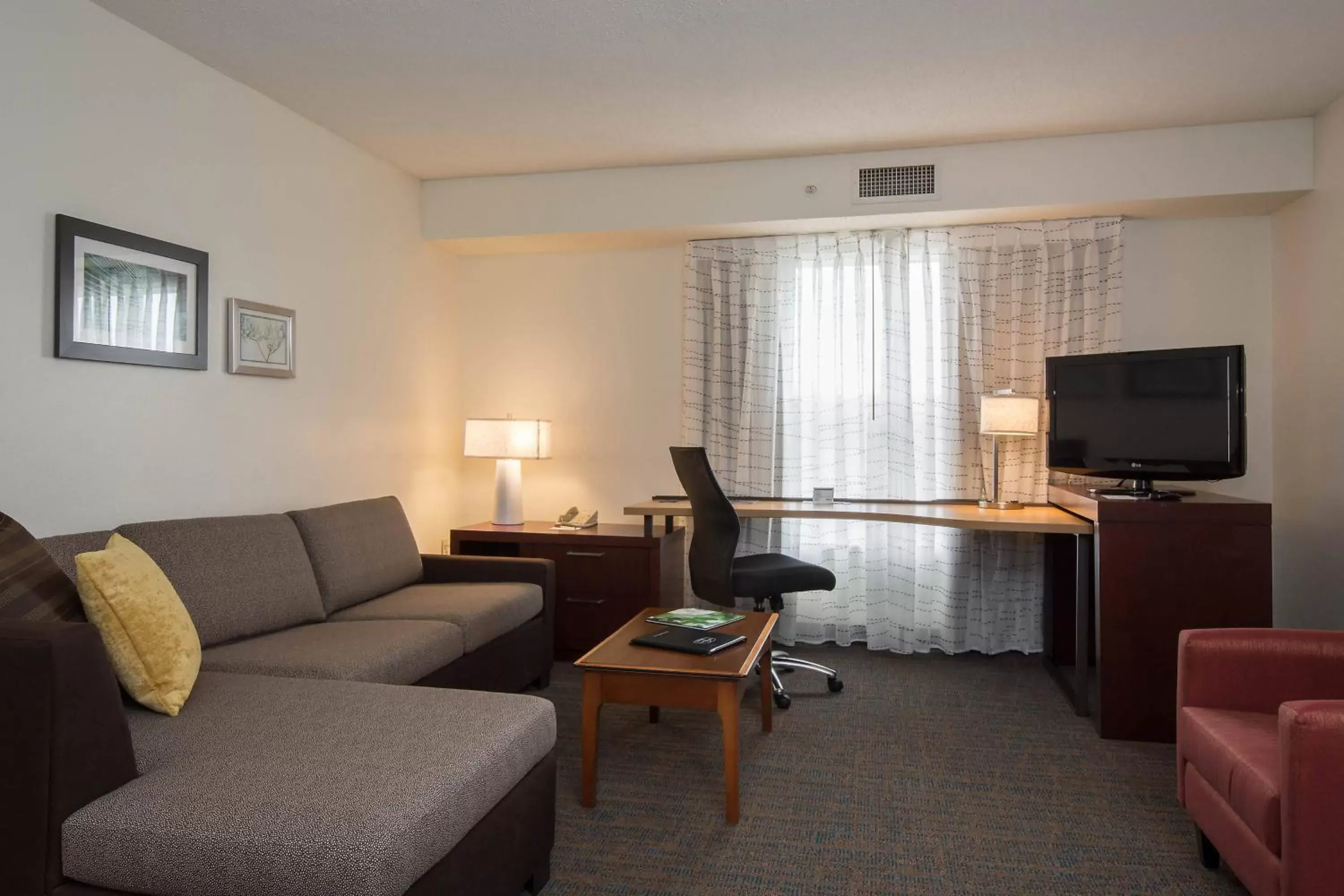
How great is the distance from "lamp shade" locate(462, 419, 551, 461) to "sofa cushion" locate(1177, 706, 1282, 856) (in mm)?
3229

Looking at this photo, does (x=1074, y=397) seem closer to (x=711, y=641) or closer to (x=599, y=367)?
(x=711, y=641)

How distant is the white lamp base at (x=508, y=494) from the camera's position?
4.75m

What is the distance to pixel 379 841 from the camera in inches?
60.0

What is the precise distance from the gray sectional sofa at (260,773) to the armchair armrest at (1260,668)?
1.78 metres

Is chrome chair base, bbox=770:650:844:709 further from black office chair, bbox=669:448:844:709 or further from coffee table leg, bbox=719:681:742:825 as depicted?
coffee table leg, bbox=719:681:742:825

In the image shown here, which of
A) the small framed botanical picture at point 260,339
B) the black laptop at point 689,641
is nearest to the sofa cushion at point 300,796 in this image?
the black laptop at point 689,641

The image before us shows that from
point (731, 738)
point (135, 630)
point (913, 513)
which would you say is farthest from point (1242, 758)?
point (135, 630)

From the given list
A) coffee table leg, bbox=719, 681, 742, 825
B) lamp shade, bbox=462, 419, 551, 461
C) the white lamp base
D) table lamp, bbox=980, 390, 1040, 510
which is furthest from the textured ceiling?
coffee table leg, bbox=719, 681, 742, 825

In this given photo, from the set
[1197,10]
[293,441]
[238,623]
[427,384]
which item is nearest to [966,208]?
[1197,10]

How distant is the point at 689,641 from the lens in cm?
288

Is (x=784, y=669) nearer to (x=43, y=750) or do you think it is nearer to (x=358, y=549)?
(x=358, y=549)

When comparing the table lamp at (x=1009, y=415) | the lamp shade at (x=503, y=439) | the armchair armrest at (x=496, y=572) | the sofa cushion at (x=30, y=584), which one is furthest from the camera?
the lamp shade at (x=503, y=439)

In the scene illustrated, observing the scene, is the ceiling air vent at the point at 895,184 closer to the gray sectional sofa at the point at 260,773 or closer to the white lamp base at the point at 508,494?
the white lamp base at the point at 508,494

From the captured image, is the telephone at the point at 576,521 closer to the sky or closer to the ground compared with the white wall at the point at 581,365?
closer to the ground
